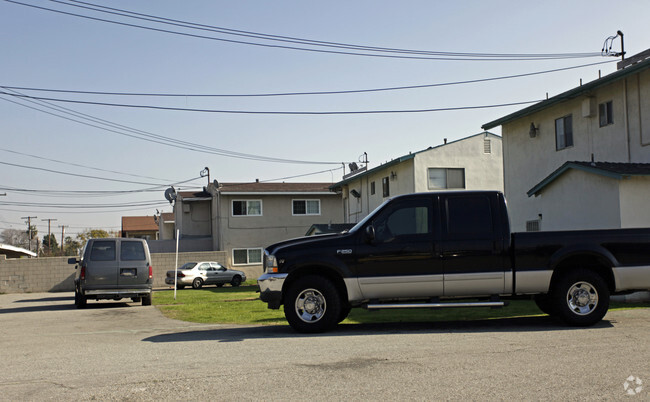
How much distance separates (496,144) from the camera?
31.8 metres

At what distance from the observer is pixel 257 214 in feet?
146

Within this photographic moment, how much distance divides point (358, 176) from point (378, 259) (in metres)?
25.8

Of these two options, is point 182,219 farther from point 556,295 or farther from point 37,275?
point 556,295

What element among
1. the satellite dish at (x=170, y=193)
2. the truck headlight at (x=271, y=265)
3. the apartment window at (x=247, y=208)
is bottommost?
the truck headlight at (x=271, y=265)

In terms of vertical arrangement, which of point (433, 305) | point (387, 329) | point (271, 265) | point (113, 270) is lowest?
point (387, 329)

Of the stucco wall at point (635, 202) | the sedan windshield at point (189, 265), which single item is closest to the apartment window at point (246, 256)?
the sedan windshield at point (189, 265)

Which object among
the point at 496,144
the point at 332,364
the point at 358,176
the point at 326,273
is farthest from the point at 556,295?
the point at 358,176

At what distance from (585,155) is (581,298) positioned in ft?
36.6

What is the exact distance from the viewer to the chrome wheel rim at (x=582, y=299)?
10.1 meters

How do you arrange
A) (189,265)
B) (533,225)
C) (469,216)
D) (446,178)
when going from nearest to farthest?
(469,216), (533,225), (446,178), (189,265)

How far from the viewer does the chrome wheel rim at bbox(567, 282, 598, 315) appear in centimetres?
1006

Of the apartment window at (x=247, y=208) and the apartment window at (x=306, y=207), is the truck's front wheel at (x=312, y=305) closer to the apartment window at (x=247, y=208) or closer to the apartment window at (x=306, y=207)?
the apartment window at (x=247, y=208)

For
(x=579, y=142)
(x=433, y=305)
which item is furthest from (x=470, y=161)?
(x=433, y=305)

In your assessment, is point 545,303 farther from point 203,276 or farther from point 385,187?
point 203,276
